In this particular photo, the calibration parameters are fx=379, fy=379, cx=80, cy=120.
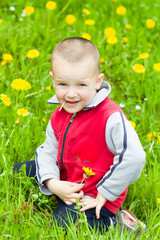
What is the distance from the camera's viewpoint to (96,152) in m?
1.84

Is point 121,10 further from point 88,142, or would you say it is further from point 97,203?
point 97,203

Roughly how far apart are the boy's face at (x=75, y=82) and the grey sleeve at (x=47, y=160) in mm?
308

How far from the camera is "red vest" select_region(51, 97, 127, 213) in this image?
71.1 inches

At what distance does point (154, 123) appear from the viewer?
8.35 ft

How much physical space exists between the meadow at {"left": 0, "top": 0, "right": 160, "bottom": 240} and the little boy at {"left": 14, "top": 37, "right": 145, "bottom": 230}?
124mm

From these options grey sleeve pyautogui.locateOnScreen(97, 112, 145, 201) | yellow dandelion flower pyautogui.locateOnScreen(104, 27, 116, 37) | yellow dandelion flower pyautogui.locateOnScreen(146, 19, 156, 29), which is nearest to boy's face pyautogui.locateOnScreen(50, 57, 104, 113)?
grey sleeve pyautogui.locateOnScreen(97, 112, 145, 201)

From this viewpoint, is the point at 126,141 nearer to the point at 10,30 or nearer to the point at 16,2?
the point at 10,30

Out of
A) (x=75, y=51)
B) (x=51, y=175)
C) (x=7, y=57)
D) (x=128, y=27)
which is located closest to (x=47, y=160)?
(x=51, y=175)

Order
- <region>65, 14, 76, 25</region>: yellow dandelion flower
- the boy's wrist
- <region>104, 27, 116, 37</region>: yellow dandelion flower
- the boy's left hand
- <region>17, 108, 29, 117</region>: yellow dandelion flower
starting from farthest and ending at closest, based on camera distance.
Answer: <region>65, 14, 76, 25</region>: yellow dandelion flower → <region>104, 27, 116, 37</region>: yellow dandelion flower → <region>17, 108, 29, 117</region>: yellow dandelion flower → the boy's wrist → the boy's left hand

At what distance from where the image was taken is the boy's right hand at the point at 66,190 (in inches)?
73.6

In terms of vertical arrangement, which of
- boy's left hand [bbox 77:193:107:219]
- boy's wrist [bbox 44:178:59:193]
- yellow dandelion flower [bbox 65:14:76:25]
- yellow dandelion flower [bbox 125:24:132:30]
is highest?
yellow dandelion flower [bbox 65:14:76:25]

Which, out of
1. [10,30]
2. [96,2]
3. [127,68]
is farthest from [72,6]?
[127,68]

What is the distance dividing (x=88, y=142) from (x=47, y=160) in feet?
1.06

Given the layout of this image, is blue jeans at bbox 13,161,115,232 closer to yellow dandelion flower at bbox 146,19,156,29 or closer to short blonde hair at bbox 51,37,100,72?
short blonde hair at bbox 51,37,100,72
